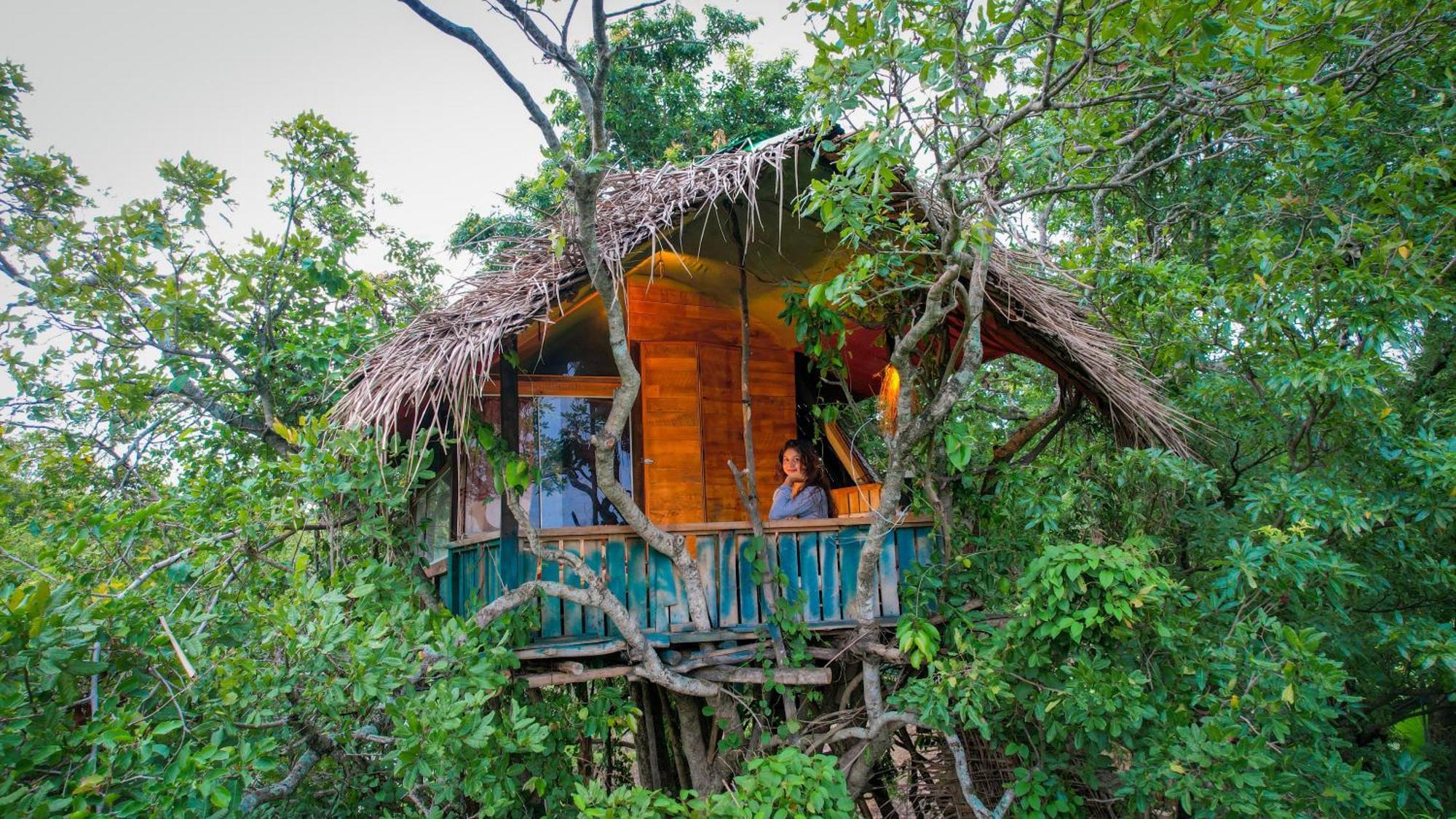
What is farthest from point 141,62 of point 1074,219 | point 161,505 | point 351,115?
point 1074,219

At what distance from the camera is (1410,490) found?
4.74 metres

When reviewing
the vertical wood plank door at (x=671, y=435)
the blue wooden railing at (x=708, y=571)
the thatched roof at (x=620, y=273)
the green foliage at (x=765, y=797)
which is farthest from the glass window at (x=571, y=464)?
the green foliage at (x=765, y=797)

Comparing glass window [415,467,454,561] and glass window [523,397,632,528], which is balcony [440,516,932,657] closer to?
glass window [523,397,632,528]

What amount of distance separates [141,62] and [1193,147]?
29.4 ft

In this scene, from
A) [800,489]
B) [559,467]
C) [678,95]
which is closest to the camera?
[800,489]

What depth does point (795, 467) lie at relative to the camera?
584cm

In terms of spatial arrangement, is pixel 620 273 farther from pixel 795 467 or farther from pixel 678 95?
pixel 678 95

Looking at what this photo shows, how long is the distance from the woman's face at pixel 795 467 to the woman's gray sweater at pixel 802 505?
112 mm

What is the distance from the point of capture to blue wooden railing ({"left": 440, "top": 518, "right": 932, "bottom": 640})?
4.67m

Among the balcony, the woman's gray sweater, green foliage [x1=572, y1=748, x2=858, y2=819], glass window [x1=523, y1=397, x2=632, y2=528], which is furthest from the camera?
glass window [x1=523, y1=397, x2=632, y2=528]

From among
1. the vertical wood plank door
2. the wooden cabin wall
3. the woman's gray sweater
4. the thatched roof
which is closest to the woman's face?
the woman's gray sweater

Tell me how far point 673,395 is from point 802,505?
1250mm

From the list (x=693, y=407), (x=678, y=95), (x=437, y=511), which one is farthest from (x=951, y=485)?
(x=678, y=95)

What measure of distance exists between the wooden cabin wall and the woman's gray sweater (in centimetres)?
40
